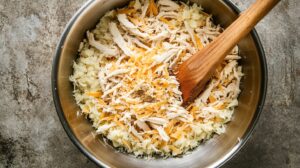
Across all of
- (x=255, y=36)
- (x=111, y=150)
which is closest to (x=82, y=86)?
(x=111, y=150)

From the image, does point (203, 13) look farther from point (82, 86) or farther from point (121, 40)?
point (82, 86)

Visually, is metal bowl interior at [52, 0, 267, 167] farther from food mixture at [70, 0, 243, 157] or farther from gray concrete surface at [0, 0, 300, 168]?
gray concrete surface at [0, 0, 300, 168]

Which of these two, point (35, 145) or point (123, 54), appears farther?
point (35, 145)

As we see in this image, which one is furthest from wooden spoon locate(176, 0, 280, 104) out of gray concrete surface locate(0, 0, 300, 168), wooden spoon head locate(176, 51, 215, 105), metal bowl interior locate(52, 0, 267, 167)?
gray concrete surface locate(0, 0, 300, 168)

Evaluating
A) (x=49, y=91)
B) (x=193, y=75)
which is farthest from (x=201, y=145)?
(x=49, y=91)

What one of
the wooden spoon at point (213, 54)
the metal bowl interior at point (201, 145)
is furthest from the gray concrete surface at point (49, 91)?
the wooden spoon at point (213, 54)

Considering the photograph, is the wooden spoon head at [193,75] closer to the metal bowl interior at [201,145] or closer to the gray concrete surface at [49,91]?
the metal bowl interior at [201,145]
